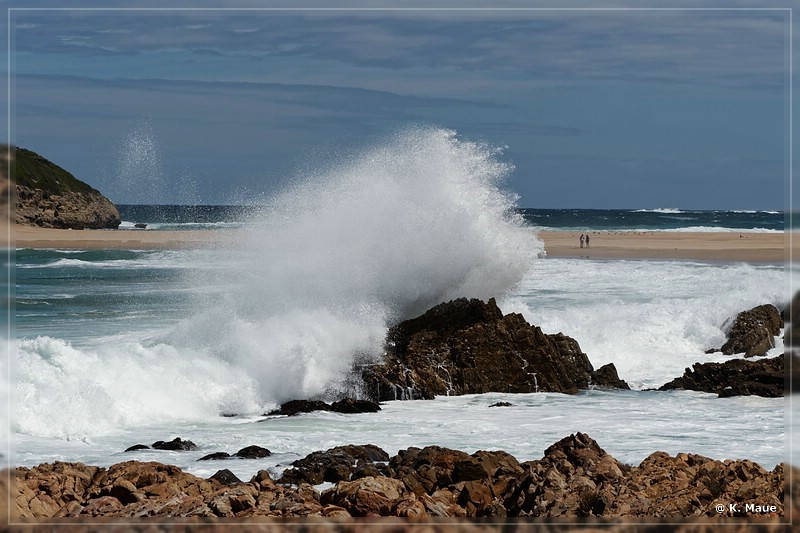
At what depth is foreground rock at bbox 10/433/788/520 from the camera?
3.87 meters

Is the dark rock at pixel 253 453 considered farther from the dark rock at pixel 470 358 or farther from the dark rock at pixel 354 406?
the dark rock at pixel 470 358

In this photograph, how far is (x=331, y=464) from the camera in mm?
6266

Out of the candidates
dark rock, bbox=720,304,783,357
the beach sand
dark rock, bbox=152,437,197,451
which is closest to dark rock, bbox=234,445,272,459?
dark rock, bbox=152,437,197,451

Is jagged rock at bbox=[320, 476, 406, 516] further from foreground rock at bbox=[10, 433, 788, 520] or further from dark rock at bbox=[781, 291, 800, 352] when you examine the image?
dark rock at bbox=[781, 291, 800, 352]

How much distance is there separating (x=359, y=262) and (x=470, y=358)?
224cm

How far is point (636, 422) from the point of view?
27.9 feet

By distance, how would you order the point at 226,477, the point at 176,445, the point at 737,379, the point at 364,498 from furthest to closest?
the point at 737,379, the point at 176,445, the point at 226,477, the point at 364,498

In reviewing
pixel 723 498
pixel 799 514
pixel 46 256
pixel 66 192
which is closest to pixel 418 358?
pixel 723 498

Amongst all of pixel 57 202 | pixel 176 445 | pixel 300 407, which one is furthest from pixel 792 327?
pixel 57 202

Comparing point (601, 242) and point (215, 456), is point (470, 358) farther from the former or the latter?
point (601, 242)

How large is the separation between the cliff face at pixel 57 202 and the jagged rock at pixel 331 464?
148 ft

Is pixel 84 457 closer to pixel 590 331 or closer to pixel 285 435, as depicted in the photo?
pixel 285 435

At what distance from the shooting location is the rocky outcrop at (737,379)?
32.5 ft

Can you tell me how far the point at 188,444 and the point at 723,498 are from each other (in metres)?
4.48
